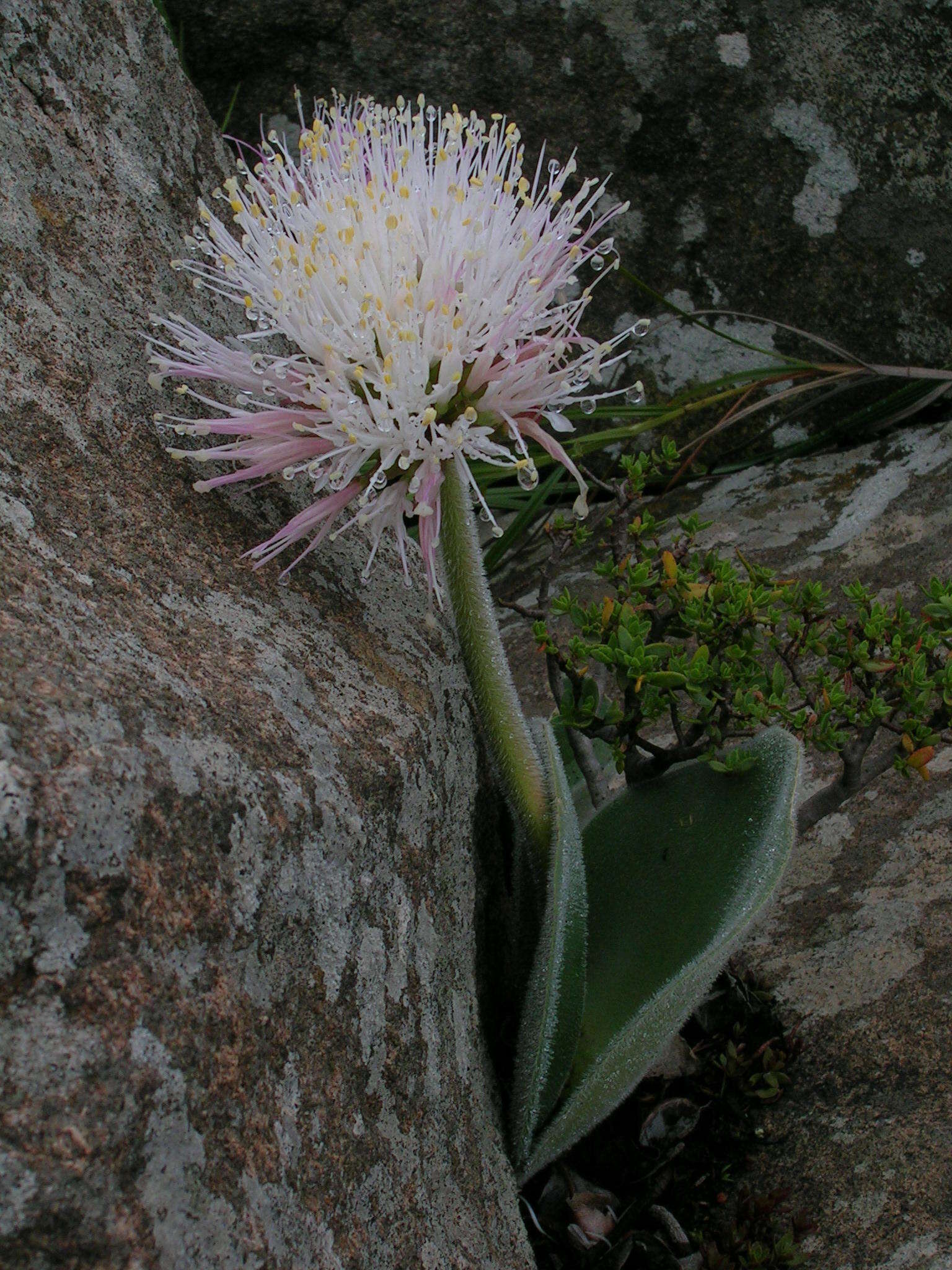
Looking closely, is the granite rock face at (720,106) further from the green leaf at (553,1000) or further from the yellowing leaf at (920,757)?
the green leaf at (553,1000)

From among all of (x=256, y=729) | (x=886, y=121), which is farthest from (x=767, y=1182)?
(x=886, y=121)

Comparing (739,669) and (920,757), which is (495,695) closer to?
(739,669)

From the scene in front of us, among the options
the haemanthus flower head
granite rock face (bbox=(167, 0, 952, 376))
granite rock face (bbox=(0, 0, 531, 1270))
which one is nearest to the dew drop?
the haemanthus flower head

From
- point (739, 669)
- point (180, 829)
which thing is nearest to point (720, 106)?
point (739, 669)

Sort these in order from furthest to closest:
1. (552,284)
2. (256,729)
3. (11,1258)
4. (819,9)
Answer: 1. (819,9)
2. (552,284)
3. (256,729)
4. (11,1258)

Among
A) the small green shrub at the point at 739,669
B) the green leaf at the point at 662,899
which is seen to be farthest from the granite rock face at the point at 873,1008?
the green leaf at the point at 662,899

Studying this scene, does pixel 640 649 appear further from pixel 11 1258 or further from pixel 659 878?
pixel 11 1258
